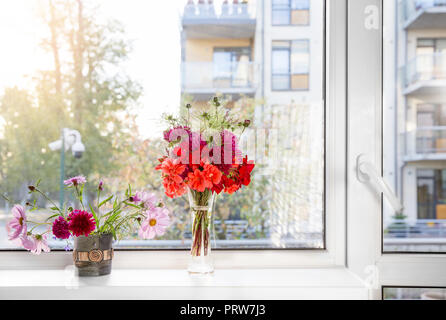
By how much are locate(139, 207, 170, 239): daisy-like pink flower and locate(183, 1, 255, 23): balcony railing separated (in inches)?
26.6

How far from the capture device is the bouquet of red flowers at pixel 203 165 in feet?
4.12

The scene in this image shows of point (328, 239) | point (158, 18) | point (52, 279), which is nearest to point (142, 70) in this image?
point (158, 18)

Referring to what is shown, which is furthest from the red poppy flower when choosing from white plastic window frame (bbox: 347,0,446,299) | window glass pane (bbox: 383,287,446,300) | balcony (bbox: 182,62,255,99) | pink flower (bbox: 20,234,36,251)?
window glass pane (bbox: 383,287,446,300)

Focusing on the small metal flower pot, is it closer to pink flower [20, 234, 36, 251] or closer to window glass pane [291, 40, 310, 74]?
pink flower [20, 234, 36, 251]

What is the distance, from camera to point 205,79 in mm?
1475

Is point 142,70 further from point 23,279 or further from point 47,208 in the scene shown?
point 23,279

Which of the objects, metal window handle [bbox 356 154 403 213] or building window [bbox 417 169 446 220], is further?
building window [bbox 417 169 446 220]

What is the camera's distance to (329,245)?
145 cm

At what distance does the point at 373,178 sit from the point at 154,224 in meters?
0.73

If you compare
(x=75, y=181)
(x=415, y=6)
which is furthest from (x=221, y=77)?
(x=415, y=6)

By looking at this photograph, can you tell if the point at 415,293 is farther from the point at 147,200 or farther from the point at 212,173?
the point at 147,200

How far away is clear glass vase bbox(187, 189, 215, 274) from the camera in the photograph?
51.6 inches

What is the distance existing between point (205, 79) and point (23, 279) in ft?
2.87

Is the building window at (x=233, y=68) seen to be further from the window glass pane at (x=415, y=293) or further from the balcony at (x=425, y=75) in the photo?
the window glass pane at (x=415, y=293)
